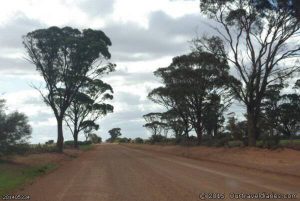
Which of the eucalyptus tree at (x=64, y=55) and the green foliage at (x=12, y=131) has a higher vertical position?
the eucalyptus tree at (x=64, y=55)

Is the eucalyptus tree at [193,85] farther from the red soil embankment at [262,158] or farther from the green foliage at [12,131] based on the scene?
the green foliage at [12,131]

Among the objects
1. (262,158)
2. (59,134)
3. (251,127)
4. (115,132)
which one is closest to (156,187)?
(262,158)

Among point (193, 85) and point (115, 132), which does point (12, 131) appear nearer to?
point (193, 85)

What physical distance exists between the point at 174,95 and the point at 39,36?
1650 centimetres

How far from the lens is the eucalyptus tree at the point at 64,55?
172 feet

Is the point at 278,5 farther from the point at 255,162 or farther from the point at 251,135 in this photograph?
the point at 255,162

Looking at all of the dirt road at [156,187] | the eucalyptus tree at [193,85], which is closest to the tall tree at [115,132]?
the eucalyptus tree at [193,85]

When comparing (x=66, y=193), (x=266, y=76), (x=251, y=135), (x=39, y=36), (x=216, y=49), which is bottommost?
(x=66, y=193)

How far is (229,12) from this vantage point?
40.4 m

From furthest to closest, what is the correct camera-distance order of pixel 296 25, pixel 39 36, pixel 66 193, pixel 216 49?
pixel 39 36 < pixel 216 49 < pixel 296 25 < pixel 66 193

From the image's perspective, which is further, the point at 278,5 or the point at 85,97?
the point at 85,97

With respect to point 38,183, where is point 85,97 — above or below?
above

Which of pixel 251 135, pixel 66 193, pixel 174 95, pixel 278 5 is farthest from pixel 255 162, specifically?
pixel 174 95

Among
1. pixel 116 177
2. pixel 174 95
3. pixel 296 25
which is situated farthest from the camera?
pixel 174 95
